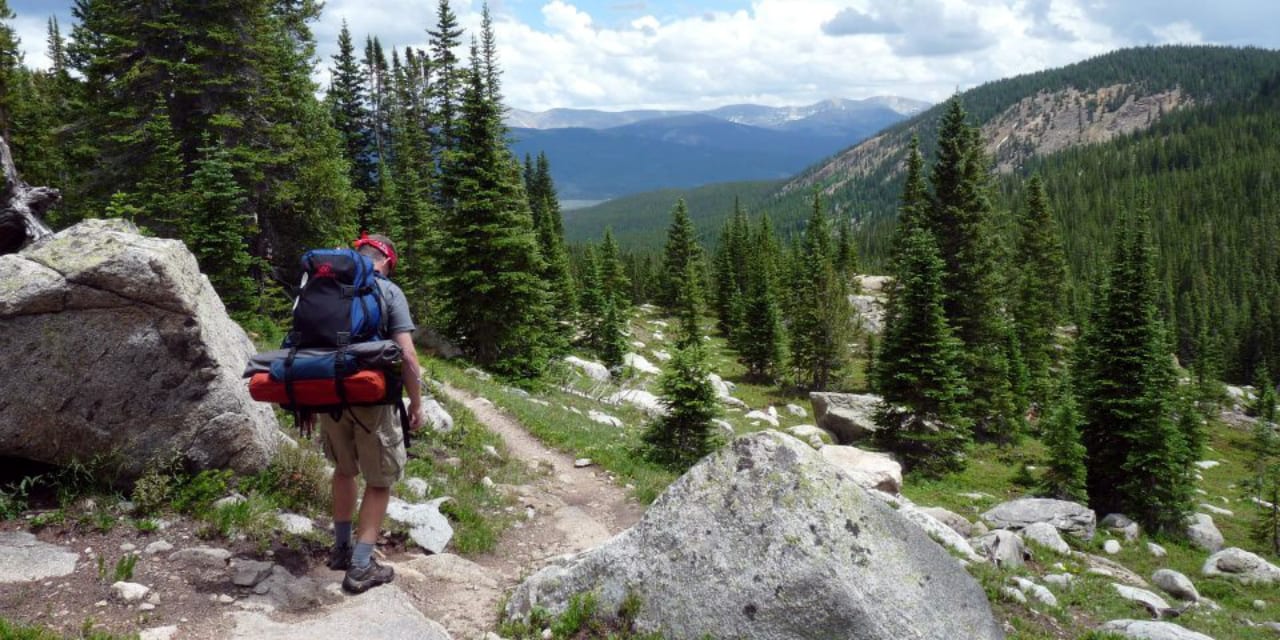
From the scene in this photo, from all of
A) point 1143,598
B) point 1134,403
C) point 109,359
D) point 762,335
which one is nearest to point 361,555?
point 109,359

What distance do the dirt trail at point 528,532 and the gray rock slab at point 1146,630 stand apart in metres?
6.16

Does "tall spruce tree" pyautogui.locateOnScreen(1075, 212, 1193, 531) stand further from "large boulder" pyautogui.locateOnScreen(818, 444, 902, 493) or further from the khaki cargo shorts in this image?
the khaki cargo shorts

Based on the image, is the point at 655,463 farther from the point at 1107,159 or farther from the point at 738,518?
the point at 1107,159

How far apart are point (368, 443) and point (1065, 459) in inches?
970

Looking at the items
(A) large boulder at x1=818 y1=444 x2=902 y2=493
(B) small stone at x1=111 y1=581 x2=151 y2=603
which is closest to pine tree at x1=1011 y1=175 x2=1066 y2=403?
(A) large boulder at x1=818 y1=444 x2=902 y2=493

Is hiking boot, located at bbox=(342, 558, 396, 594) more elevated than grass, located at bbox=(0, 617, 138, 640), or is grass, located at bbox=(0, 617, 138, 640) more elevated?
grass, located at bbox=(0, 617, 138, 640)

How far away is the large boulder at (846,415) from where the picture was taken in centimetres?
2686

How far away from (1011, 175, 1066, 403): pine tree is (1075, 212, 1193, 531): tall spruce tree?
1480 cm

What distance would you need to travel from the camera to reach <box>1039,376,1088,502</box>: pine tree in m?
23.4

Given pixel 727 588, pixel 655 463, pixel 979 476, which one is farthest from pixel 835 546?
pixel 979 476

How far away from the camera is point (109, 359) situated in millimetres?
6535

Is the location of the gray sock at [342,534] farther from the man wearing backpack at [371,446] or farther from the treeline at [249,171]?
the treeline at [249,171]

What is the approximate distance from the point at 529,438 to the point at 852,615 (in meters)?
9.77

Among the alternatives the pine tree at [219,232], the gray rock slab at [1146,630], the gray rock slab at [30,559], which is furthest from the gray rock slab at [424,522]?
the pine tree at [219,232]
